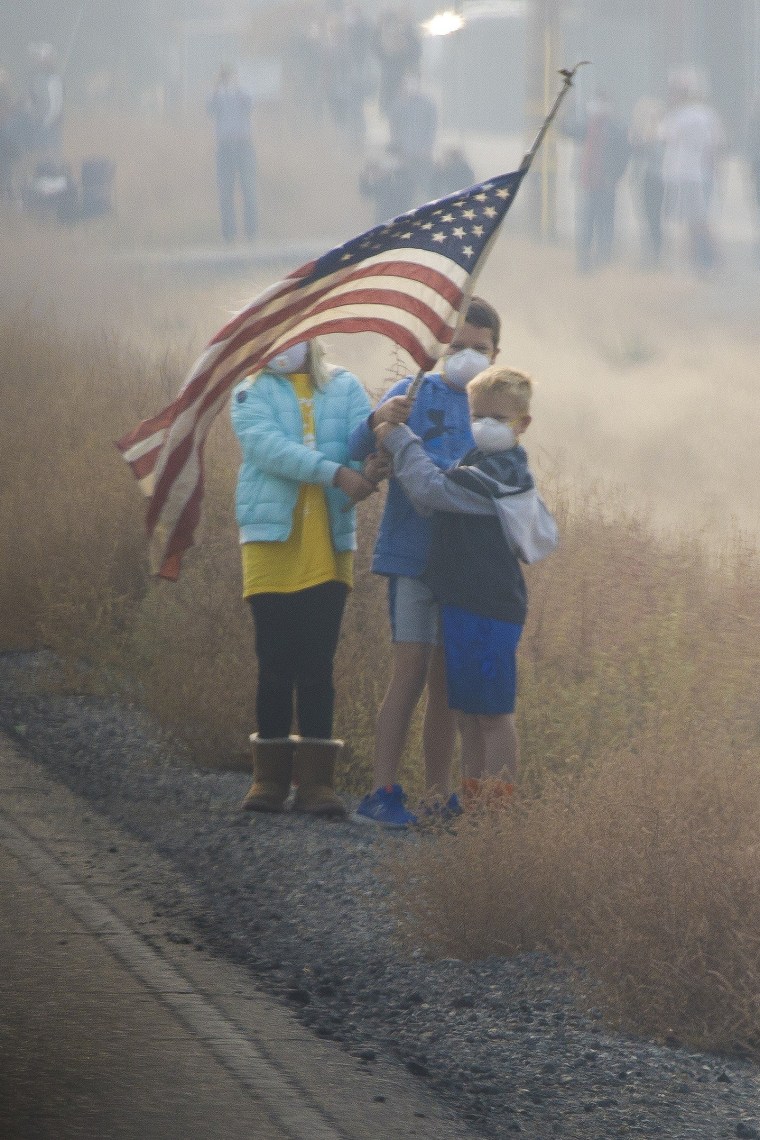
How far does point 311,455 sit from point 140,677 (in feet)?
7.02

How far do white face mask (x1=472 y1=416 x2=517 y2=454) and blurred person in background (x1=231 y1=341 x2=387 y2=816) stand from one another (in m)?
0.45

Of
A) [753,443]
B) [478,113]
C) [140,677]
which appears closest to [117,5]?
[478,113]

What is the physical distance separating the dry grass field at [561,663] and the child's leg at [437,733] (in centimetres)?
33

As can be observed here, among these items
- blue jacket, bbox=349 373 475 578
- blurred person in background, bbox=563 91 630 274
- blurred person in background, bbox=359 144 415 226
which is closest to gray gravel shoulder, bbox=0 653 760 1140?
blue jacket, bbox=349 373 475 578

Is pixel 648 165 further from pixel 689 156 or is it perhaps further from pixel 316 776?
pixel 316 776

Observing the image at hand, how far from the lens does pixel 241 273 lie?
83.5 ft

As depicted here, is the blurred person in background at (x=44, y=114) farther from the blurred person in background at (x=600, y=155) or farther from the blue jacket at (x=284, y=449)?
the blue jacket at (x=284, y=449)

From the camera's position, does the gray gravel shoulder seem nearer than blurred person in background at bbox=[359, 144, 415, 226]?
Yes

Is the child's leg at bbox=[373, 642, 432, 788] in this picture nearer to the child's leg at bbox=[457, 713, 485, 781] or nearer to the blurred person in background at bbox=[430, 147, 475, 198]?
the child's leg at bbox=[457, 713, 485, 781]

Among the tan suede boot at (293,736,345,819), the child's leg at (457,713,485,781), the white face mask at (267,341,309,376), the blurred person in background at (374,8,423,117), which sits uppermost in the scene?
the blurred person in background at (374,8,423,117)

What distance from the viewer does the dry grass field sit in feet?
15.1

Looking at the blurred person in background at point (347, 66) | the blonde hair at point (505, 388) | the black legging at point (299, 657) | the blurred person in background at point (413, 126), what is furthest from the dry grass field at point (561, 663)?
the blurred person in background at point (347, 66)

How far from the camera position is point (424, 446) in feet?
20.2

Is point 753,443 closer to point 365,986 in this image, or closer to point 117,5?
point 365,986
